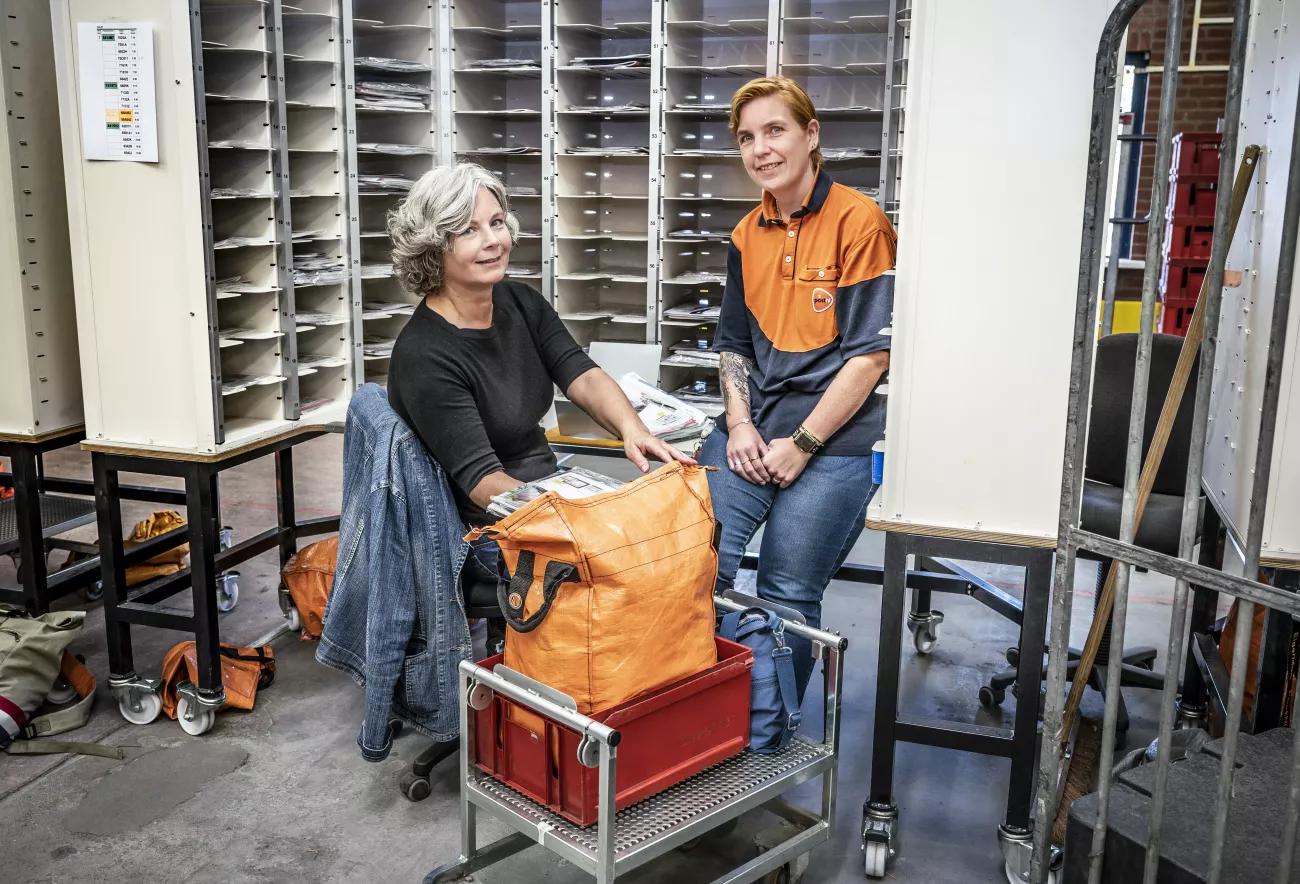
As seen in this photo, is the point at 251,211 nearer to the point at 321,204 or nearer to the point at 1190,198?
the point at 321,204

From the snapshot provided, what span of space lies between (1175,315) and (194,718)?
588cm

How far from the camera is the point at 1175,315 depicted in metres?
6.61

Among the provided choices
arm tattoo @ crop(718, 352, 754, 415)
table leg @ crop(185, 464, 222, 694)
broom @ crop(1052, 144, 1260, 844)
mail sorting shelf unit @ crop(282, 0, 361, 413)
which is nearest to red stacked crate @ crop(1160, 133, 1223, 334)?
broom @ crop(1052, 144, 1260, 844)

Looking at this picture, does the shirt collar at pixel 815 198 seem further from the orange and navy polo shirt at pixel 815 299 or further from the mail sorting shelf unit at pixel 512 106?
the mail sorting shelf unit at pixel 512 106

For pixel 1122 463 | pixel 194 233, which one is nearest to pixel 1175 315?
pixel 1122 463

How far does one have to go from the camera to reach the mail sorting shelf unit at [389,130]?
12.8ft

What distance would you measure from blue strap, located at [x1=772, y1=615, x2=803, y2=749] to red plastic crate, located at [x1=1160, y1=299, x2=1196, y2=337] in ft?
17.1

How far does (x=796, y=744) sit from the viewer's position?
2.21 metres

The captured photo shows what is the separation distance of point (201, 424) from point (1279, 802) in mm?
2487

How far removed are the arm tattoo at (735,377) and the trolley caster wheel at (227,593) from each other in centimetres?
209

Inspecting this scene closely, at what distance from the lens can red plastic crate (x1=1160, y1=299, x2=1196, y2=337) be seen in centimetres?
651

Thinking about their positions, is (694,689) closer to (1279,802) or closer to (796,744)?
(796,744)

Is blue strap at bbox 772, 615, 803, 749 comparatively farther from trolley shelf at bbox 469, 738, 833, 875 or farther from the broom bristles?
the broom bristles

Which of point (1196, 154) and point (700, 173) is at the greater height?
point (1196, 154)
